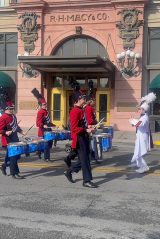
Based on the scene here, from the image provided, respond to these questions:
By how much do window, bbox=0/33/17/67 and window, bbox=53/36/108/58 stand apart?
2725mm

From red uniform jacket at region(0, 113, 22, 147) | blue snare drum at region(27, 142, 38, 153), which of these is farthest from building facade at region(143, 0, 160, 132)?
blue snare drum at region(27, 142, 38, 153)

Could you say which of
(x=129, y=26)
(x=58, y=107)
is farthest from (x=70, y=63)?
(x=129, y=26)

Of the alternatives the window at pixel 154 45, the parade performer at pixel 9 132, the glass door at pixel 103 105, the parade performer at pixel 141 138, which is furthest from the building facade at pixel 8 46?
the parade performer at pixel 141 138

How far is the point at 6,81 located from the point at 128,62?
7.47m

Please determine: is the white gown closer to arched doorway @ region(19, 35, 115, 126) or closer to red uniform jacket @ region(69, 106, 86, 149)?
red uniform jacket @ region(69, 106, 86, 149)

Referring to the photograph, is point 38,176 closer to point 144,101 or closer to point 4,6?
point 144,101

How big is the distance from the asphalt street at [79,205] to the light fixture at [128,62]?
13.4m

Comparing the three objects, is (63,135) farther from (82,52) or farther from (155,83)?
(82,52)

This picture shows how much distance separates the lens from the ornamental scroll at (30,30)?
25.1m

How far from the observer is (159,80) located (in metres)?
23.2

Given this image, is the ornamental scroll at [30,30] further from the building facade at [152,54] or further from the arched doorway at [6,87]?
the building facade at [152,54]

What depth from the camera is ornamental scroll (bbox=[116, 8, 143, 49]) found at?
76.9 ft

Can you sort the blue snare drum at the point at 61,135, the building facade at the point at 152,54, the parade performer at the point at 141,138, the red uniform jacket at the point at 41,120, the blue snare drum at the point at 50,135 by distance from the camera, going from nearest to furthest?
the parade performer at the point at 141,138 < the blue snare drum at the point at 50,135 < the blue snare drum at the point at 61,135 < the red uniform jacket at the point at 41,120 < the building facade at the point at 152,54

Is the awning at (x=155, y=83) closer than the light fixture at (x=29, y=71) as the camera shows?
Yes
